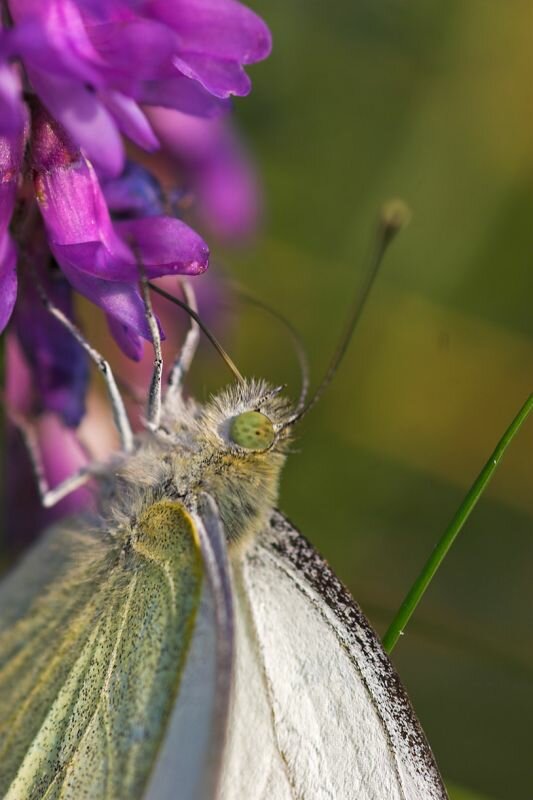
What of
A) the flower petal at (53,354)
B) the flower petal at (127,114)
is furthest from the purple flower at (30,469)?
the flower petal at (127,114)

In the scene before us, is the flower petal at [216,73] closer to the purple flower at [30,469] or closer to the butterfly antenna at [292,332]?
the purple flower at [30,469]

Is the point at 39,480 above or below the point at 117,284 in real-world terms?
below

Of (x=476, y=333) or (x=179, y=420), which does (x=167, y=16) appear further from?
(x=476, y=333)

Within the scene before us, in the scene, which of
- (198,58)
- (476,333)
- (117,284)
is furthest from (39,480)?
(476,333)

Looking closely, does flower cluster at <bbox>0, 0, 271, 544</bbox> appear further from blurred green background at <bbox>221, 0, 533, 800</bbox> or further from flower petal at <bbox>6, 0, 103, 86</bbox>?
blurred green background at <bbox>221, 0, 533, 800</bbox>

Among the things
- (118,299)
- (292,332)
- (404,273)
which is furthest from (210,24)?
(404,273)
